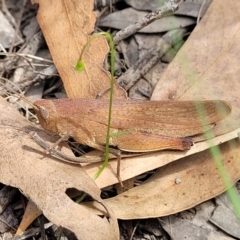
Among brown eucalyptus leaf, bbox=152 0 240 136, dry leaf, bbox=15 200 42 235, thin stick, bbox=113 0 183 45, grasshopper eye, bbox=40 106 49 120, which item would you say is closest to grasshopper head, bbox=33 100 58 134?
grasshopper eye, bbox=40 106 49 120

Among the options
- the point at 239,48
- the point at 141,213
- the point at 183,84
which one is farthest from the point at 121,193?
the point at 239,48

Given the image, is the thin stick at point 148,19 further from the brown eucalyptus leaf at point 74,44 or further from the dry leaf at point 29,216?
the dry leaf at point 29,216

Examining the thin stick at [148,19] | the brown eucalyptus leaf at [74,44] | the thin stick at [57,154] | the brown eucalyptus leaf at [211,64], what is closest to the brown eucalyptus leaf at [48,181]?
the thin stick at [57,154]

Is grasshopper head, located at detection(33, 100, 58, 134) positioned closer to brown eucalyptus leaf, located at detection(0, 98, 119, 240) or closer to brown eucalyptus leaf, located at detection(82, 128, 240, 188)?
brown eucalyptus leaf, located at detection(0, 98, 119, 240)

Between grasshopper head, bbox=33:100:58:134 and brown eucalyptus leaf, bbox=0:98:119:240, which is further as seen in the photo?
grasshopper head, bbox=33:100:58:134

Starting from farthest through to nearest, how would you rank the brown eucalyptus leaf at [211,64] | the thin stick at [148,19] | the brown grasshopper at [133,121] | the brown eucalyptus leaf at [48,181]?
the thin stick at [148,19]
the brown eucalyptus leaf at [211,64]
the brown grasshopper at [133,121]
the brown eucalyptus leaf at [48,181]

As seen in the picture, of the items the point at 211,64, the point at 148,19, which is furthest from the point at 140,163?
the point at 148,19

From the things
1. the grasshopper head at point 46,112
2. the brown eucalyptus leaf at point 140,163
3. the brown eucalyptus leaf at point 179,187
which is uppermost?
the grasshopper head at point 46,112
